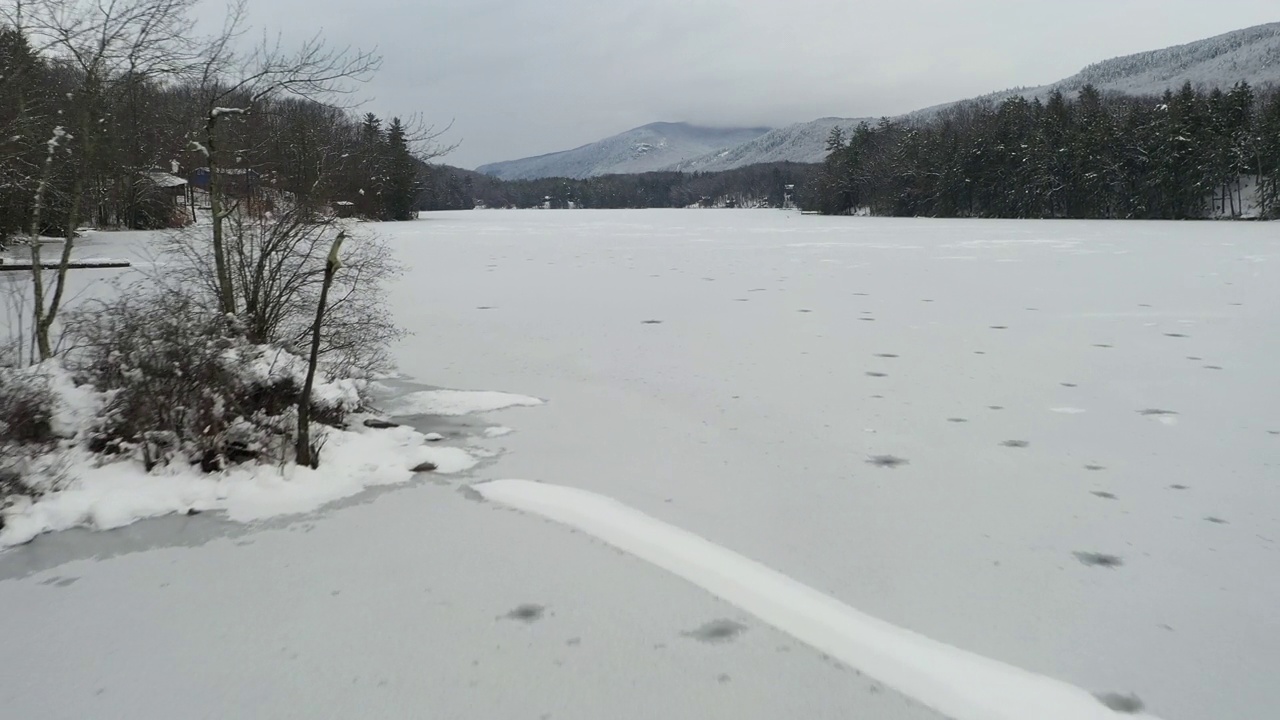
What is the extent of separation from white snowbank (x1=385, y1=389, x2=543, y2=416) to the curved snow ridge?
237cm

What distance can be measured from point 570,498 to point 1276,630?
3617 millimetres

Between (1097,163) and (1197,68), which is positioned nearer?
(1097,163)

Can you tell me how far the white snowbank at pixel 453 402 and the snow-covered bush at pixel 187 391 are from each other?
2.90 feet

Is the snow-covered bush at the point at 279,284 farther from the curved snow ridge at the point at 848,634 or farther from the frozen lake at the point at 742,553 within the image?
the curved snow ridge at the point at 848,634

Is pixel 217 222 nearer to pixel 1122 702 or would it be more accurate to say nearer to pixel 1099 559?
pixel 1099 559

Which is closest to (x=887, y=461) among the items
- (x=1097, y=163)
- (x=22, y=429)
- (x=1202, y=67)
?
(x=22, y=429)

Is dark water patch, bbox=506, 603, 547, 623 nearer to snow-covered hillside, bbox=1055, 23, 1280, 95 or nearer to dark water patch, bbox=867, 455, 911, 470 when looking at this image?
dark water patch, bbox=867, 455, 911, 470

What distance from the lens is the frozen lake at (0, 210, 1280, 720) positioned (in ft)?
10.1

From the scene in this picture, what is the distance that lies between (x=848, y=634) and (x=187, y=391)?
4.51 m

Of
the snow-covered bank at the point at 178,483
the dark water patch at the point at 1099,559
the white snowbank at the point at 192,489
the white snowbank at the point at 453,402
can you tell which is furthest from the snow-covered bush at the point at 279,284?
the dark water patch at the point at 1099,559

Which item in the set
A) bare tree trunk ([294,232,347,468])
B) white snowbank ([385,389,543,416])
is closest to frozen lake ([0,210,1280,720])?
white snowbank ([385,389,543,416])

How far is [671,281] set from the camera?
1661 centimetres

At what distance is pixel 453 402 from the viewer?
7.18m

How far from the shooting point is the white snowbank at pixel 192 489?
14.9 feet
